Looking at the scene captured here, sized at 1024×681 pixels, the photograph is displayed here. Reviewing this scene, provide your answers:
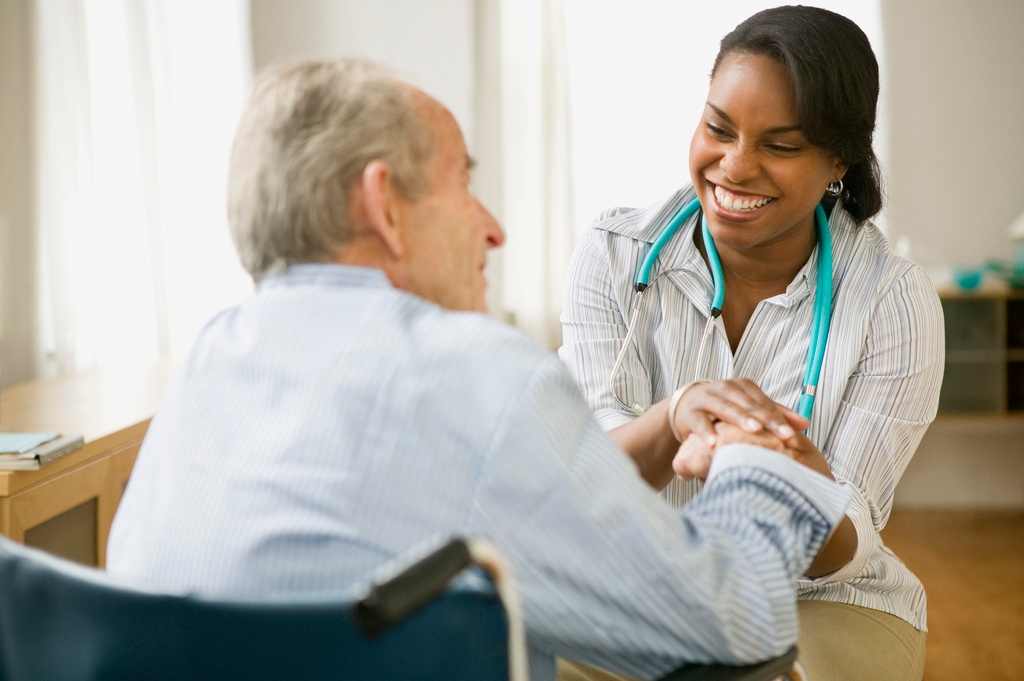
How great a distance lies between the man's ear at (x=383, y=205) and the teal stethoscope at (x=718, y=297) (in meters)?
0.71

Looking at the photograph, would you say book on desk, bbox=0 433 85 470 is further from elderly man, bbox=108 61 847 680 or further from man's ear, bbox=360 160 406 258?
man's ear, bbox=360 160 406 258

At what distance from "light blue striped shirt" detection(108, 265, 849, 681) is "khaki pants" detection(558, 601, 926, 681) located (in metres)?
0.52

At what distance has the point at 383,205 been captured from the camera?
919 millimetres

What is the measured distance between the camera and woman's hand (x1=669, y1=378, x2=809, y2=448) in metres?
1.21

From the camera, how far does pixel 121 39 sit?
3734 mm

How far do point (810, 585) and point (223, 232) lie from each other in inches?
120

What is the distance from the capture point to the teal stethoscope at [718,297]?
4.92 feet

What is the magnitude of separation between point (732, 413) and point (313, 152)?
0.60 metres

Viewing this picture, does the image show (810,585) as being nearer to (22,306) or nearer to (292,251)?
(292,251)

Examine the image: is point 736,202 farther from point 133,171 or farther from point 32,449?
point 133,171

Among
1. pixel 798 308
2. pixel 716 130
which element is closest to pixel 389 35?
pixel 716 130

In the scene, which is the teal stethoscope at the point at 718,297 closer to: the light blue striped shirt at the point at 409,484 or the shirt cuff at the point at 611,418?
the shirt cuff at the point at 611,418

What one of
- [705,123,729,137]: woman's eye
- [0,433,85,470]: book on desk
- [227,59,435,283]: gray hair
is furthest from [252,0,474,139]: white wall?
[227,59,435,283]: gray hair

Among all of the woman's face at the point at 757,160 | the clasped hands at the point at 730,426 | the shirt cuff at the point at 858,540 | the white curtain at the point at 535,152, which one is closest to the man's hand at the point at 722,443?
the clasped hands at the point at 730,426
